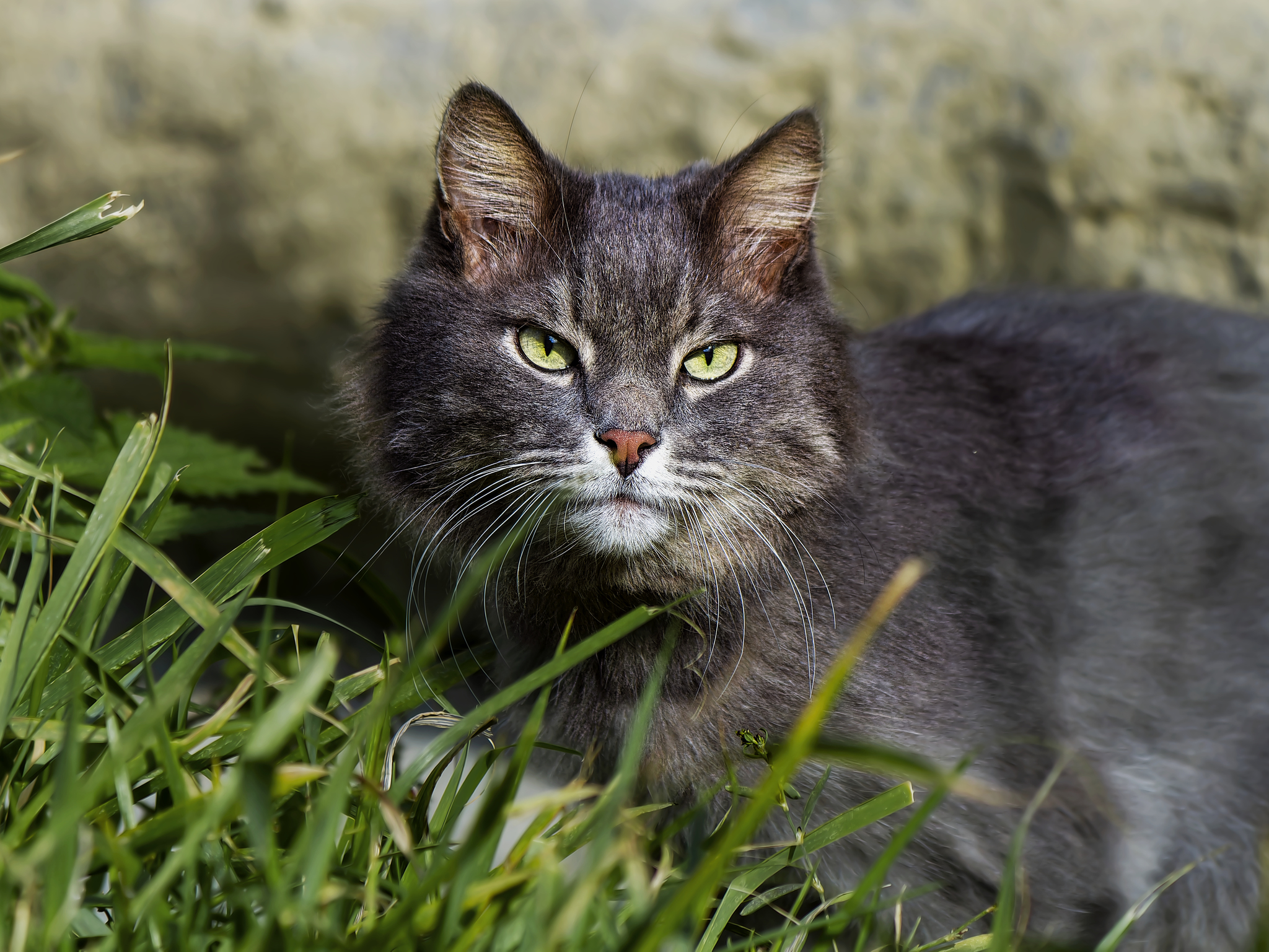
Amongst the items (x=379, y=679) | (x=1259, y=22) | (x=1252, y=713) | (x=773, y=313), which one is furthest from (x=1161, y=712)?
(x=1259, y=22)

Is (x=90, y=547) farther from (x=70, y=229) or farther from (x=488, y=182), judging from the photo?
(x=488, y=182)

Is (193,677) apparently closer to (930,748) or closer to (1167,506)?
(930,748)

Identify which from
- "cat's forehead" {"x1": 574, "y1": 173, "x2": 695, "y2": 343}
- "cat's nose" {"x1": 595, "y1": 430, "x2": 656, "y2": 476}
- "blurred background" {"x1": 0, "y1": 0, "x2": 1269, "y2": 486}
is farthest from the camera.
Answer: "blurred background" {"x1": 0, "y1": 0, "x2": 1269, "y2": 486}

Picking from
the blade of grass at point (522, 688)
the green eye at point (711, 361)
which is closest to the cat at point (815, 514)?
the green eye at point (711, 361)

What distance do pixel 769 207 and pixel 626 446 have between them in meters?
0.63

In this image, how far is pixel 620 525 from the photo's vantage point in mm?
1681

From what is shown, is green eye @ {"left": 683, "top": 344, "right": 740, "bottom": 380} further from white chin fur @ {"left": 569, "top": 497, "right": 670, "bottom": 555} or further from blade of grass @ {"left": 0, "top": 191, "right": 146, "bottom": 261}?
blade of grass @ {"left": 0, "top": 191, "right": 146, "bottom": 261}

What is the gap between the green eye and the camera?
183cm

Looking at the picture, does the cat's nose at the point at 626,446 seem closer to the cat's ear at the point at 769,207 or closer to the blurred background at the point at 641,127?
the cat's ear at the point at 769,207

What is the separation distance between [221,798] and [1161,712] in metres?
1.77

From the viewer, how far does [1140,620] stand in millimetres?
2141

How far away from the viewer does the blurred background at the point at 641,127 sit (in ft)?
9.78

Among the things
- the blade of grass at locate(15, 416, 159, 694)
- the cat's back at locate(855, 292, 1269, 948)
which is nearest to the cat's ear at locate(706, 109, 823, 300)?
the cat's back at locate(855, 292, 1269, 948)

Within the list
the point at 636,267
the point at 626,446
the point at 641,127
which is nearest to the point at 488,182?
the point at 636,267
